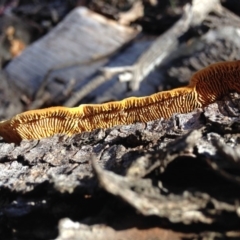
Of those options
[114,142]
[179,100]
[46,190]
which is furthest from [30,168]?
[179,100]

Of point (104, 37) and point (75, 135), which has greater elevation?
point (75, 135)

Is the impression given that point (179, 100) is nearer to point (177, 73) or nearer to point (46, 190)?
point (46, 190)

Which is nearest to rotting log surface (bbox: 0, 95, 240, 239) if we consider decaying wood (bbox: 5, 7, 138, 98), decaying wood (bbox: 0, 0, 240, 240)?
decaying wood (bbox: 0, 0, 240, 240)

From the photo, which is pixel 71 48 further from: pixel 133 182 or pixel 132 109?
pixel 133 182

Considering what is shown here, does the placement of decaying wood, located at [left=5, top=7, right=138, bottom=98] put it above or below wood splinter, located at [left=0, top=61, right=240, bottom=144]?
below

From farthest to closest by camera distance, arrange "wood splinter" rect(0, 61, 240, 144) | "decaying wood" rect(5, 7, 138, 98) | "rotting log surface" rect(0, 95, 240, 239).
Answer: "decaying wood" rect(5, 7, 138, 98), "wood splinter" rect(0, 61, 240, 144), "rotting log surface" rect(0, 95, 240, 239)

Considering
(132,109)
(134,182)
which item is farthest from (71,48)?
(134,182)

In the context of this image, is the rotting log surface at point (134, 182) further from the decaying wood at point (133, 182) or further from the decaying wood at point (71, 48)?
the decaying wood at point (71, 48)

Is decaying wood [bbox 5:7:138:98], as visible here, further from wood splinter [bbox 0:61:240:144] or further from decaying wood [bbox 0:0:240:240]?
decaying wood [bbox 0:0:240:240]
